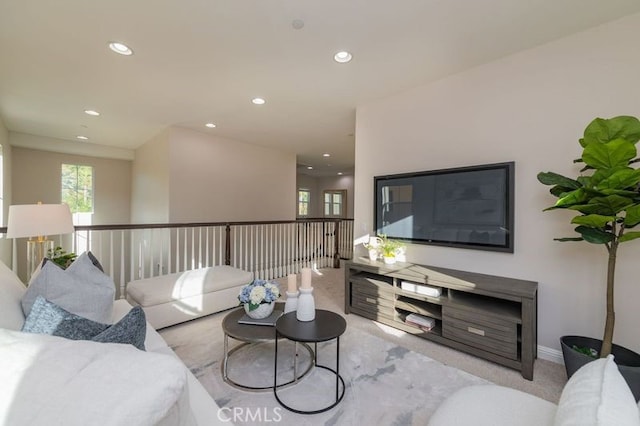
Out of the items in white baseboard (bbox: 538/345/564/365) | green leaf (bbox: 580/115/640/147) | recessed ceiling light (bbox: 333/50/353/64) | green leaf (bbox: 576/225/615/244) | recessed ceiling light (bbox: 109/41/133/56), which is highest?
recessed ceiling light (bbox: 109/41/133/56)

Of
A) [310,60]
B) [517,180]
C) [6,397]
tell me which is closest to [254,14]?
[310,60]

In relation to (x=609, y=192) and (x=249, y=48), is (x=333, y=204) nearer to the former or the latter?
(x=249, y=48)

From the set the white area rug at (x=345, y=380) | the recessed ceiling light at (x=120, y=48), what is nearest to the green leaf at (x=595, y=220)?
the white area rug at (x=345, y=380)

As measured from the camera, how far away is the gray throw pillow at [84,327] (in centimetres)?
88

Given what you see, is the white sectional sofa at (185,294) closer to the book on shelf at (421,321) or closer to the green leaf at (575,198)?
the book on shelf at (421,321)

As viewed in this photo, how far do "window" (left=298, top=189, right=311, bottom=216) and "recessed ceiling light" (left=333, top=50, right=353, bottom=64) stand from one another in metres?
7.14

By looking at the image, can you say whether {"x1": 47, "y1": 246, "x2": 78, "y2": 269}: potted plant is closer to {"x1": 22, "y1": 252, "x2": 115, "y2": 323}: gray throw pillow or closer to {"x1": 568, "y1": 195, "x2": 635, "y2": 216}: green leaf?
{"x1": 22, "y1": 252, "x2": 115, "y2": 323}: gray throw pillow

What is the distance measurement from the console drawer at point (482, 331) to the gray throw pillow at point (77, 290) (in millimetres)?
2512

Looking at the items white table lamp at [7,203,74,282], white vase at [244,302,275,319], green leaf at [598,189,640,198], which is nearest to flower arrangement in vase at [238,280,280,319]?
white vase at [244,302,275,319]

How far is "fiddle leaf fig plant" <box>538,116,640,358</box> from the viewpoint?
1.53m

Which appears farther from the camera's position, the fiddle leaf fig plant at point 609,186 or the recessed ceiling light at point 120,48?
the recessed ceiling light at point 120,48

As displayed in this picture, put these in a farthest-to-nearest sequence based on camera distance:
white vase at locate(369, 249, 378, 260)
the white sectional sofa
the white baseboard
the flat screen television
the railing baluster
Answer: the railing baluster, white vase at locate(369, 249, 378, 260), the white sectional sofa, the flat screen television, the white baseboard

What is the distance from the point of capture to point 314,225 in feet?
18.3

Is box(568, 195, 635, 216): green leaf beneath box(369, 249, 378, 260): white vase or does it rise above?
above
